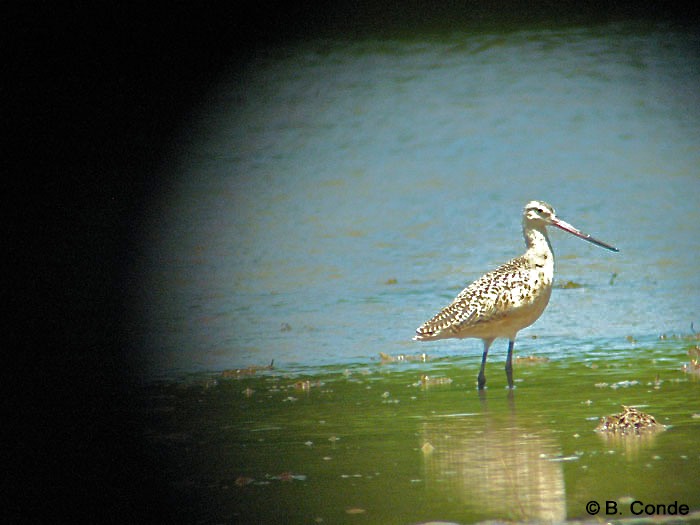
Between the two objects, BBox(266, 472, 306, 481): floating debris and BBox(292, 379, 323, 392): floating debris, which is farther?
BBox(292, 379, 323, 392): floating debris

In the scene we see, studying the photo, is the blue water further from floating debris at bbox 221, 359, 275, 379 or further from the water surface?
floating debris at bbox 221, 359, 275, 379

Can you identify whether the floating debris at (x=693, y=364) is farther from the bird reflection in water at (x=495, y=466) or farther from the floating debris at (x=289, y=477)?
the floating debris at (x=289, y=477)

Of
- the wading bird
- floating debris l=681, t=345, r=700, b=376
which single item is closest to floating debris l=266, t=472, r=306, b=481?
the wading bird

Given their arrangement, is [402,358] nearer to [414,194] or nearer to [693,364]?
[693,364]

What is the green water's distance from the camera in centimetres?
497

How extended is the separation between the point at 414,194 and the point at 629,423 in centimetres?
725

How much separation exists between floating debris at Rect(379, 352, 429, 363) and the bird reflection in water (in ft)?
5.30

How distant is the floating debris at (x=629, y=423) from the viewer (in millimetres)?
5848

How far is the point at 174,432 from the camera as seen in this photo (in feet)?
21.6

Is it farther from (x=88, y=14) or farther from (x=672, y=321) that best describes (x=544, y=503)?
(x=88, y=14)

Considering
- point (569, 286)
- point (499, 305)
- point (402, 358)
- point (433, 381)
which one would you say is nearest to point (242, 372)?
point (402, 358)

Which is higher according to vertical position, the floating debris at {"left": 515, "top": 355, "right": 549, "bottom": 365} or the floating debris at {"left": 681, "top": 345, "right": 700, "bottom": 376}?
the floating debris at {"left": 681, "top": 345, "right": 700, "bottom": 376}

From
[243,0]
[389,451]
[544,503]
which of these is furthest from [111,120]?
[544,503]

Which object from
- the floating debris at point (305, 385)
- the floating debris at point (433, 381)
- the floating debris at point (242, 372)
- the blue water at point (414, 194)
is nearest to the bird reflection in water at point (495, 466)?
the floating debris at point (433, 381)
